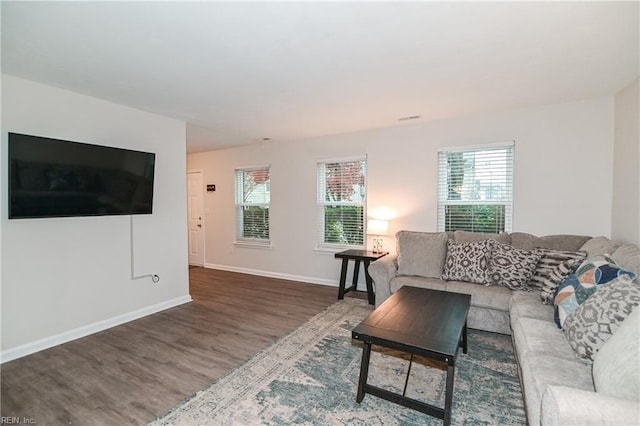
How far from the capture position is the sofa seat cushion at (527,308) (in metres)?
2.28

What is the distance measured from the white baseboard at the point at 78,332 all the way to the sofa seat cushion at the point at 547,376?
3748 mm

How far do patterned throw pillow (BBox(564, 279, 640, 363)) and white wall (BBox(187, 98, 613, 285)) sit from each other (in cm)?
209

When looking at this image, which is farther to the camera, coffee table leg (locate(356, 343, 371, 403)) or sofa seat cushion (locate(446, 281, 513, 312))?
sofa seat cushion (locate(446, 281, 513, 312))

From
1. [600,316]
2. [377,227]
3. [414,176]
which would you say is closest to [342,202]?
[377,227]

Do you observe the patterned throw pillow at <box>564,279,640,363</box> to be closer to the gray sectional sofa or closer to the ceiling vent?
the gray sectional sofa

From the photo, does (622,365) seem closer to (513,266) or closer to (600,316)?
(600,316)

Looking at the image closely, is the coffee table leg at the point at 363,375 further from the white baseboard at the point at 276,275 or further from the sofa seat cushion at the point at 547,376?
the white baseboard at the point at 276,275

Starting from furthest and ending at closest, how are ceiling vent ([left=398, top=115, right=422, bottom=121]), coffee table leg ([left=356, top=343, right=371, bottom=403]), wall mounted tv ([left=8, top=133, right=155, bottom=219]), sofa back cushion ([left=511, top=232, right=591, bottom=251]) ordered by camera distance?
ceiling vent ([left=398, top=115, right=422, bottom=121]) → sofa back cushion ([left=511, top=232, right=591, bottom=251]) → wall mounted tv ([left=8, top=133, right=155, bottom=219]) → coffee table leg ([left=356, top=343, right=371, bottom=403])

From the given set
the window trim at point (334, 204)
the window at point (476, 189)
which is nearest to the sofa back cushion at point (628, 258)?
the window at point (476, 189)

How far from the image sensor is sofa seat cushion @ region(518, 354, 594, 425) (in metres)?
1.44

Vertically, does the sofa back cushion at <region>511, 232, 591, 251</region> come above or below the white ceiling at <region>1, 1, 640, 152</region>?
below

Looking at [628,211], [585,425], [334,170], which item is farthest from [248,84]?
[628,211]

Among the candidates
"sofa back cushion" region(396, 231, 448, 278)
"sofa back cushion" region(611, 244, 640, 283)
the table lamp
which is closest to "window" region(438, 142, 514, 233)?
"sofa back cushion" region(396, 231, 448, 278)

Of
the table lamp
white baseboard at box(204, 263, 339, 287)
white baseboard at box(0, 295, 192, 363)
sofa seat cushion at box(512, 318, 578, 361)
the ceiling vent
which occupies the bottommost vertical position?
white baseboard at box(0, 295, 192, 363)
